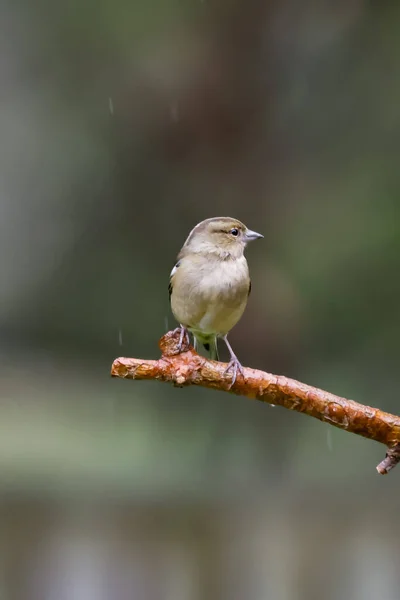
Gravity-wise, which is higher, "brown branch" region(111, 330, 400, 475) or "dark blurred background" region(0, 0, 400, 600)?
"dark blurred background" region(0, 0, 400, 600)

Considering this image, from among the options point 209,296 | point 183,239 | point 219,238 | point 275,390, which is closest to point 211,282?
point 209,296

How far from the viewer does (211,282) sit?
1.54 metres

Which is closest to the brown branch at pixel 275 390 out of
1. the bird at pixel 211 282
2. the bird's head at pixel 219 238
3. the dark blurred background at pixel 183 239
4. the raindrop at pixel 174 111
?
the bird at pixel 211 282

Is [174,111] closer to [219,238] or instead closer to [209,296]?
[219,238]

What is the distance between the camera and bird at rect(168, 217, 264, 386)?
4.98 ft

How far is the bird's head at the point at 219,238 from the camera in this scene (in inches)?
64.8

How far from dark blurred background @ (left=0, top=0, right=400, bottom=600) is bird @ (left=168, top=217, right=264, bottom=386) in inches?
78.8

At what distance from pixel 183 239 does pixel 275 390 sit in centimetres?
295

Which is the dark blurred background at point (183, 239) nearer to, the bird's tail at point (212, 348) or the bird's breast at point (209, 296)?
the bird's tail at point (212, 348)

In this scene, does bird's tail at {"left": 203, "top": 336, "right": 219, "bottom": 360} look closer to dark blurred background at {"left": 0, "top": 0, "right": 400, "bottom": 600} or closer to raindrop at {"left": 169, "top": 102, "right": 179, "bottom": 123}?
dark blurred background at {"left": 0, "top": 0, "right": 400, "bottom": 600}

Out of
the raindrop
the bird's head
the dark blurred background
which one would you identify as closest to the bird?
the bird's head

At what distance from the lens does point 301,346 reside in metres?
3.92

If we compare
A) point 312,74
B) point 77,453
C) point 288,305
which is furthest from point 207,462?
point 312,74

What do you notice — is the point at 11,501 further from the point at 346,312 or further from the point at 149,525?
the point at 346,312
